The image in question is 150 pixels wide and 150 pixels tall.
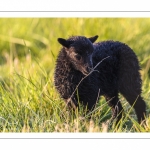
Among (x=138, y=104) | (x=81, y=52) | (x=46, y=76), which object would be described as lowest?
(x=138, y=104)

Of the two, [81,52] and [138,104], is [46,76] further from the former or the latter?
[138,104]

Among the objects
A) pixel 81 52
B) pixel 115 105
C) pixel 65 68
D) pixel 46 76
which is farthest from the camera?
pixel 46 76

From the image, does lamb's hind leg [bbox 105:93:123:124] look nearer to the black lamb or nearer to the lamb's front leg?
the black lamb

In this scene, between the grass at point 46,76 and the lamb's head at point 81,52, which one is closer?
the lamb's head at point 81,52

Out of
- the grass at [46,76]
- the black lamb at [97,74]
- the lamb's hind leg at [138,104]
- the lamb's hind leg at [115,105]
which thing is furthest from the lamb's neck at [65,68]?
the lamb's hind leg at [138,104]

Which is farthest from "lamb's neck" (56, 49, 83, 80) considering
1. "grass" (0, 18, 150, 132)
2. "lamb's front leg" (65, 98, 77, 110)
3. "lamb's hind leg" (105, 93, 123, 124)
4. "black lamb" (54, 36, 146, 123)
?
"lamb's hind leg" (105, 93, 123, 124)

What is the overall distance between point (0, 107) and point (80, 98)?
0.80 m

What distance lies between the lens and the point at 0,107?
5.45 metres

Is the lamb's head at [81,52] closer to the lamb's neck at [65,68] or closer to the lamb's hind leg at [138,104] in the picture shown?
the lamb's neck at [65,68]

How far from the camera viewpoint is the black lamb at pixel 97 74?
5043mm

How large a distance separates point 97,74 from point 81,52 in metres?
0.33

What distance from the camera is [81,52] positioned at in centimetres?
501

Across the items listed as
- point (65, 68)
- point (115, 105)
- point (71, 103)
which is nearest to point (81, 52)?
point (65, 68)
